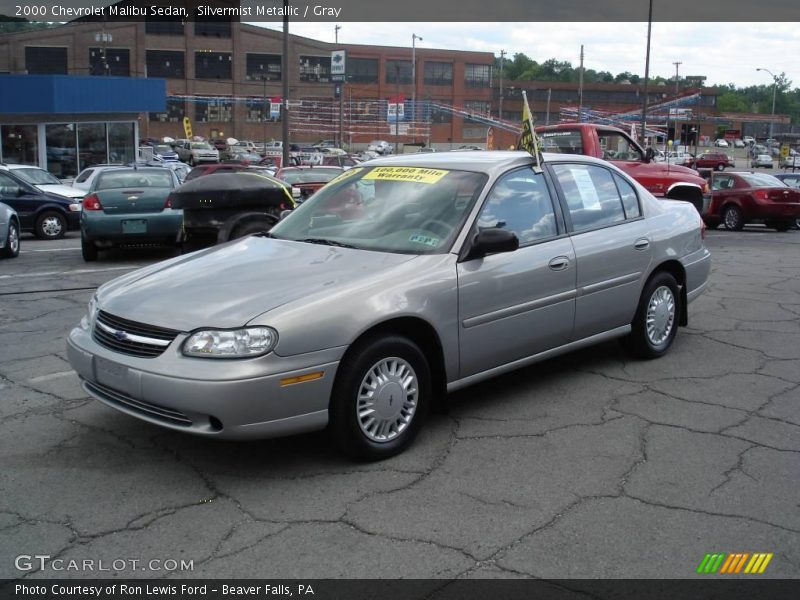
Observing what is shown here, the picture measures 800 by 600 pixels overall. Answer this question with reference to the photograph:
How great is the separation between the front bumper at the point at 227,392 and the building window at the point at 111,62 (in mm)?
76146

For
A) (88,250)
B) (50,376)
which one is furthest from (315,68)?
(50,376)

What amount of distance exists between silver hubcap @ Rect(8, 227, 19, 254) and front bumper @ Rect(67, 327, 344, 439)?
31.3 feet

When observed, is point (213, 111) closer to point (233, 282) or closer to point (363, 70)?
point (363, 70)

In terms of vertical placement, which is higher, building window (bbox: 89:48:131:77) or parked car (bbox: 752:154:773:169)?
building window (bbox: 89:48:131:77)

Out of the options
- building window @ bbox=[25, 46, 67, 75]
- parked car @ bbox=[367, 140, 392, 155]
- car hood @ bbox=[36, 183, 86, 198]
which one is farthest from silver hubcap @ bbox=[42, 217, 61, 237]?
building window @ bbox=[25, 46, 67, 75]

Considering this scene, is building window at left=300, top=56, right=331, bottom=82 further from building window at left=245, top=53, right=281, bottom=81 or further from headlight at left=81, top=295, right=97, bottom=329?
headlight at left=81, top=295, right=97, bottom=329

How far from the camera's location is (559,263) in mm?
5469

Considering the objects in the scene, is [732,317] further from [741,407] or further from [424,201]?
[424,201]

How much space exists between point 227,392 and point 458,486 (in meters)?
1.26

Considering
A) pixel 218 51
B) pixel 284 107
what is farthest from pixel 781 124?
pixel 284 107

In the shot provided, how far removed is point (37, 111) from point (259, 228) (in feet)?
79.6

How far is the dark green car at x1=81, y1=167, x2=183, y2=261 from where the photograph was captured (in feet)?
38.8

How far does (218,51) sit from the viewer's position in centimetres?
7869

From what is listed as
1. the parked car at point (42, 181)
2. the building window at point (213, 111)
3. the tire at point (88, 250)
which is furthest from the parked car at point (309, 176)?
the building window at point (213, 111)
